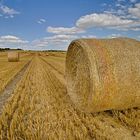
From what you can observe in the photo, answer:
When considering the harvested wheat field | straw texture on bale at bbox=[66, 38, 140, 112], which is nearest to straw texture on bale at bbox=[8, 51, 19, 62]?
the harvested wheat field

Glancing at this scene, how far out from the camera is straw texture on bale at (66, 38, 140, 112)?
5.65 metres

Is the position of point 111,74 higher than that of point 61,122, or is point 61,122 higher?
point 111,74

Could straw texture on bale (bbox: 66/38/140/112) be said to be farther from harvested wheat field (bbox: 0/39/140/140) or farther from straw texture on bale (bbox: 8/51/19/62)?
straw texture on bale (bbox: 8/51/19/62)

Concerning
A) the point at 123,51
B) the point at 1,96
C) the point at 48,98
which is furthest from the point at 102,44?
the point at 1,96

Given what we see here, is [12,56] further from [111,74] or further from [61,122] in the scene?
[111,74]

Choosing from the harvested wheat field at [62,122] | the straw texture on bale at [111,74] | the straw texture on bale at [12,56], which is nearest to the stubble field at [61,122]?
the harvested wheat field at [62,122]

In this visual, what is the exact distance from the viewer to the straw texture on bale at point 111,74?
5652 millimetres

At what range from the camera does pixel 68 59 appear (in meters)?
7.97

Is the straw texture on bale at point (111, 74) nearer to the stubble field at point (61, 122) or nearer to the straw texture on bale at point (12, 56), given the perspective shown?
the stubble field at point (61, 122)

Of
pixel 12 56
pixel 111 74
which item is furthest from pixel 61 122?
pixel 12 56

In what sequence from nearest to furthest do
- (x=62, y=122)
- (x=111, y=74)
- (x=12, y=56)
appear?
1. (x=111, y=74)
2. (x=62, y=122)
3. (x=12, y=56)

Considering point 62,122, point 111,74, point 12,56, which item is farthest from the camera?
point 12,56

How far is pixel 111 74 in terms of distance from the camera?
566 cm

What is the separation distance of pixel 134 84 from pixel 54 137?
2.08 metres
